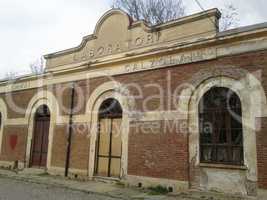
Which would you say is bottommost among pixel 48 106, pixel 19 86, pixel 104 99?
pixel 48 106

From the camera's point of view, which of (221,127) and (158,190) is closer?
(221,127)

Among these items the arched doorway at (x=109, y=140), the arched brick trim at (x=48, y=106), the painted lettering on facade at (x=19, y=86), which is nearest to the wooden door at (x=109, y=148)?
the arched doorway at (x=109, y=140)

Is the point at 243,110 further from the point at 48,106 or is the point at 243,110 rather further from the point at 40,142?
the point at 40,142

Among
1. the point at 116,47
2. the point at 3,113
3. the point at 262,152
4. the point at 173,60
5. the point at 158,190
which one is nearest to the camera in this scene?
the point at 262,152

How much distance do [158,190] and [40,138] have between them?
713 centimetres

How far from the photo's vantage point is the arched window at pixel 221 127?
8625 mm

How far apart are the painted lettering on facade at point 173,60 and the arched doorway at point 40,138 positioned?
17.4ft

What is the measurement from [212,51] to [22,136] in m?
10.2

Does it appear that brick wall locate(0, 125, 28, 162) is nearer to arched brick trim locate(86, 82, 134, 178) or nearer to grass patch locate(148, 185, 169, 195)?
arched brick trim locate(86, 82, 134, 178)

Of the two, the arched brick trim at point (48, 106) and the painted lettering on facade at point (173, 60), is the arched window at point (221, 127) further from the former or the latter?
the arched brick trim at point (48, 106)

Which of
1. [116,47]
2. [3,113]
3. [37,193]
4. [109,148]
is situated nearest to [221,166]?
[109,148]

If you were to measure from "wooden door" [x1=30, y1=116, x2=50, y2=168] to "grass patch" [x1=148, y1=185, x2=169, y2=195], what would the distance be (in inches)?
244

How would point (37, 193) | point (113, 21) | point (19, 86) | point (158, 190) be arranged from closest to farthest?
point (37, 193) < point (158, 190) < point (113, 21) < point (19, 86)

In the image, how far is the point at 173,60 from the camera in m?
10.2
